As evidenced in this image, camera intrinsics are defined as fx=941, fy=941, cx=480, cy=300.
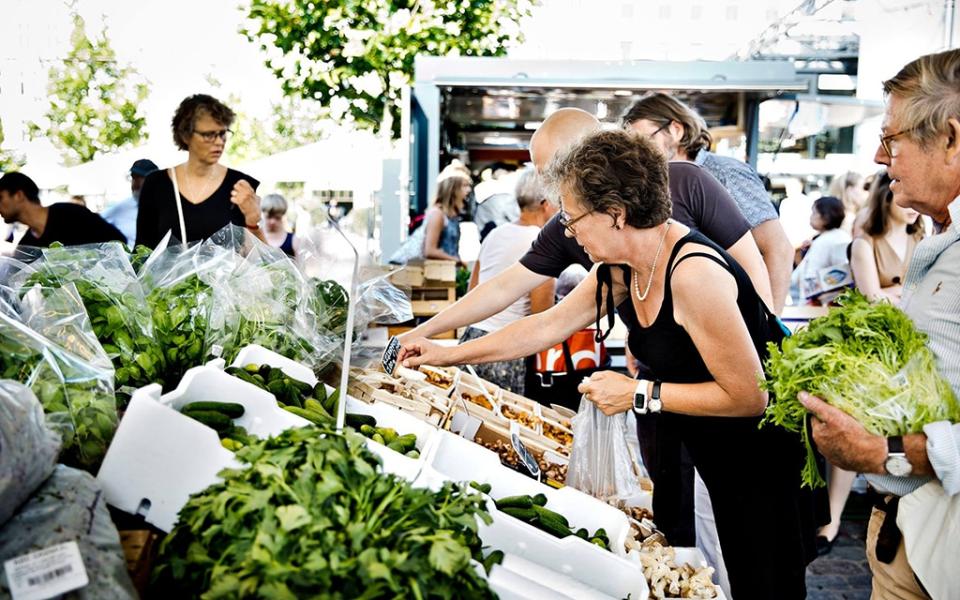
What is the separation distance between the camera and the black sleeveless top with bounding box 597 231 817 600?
2793 mm

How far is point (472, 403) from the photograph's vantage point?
11.8 feet

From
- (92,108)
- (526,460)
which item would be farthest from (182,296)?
(92,108)

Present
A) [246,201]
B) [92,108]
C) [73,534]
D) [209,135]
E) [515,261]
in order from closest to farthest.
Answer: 1. [73,534]
2. [246,201]
3. [209,135]
4. [515,261]
5. [92,108]

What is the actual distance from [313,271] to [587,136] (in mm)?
1178

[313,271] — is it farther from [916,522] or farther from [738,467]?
[916,522]

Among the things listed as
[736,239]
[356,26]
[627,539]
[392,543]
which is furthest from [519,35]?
[392,543]

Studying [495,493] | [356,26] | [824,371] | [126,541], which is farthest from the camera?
[356,26]

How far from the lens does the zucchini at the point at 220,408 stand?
1.91 meters

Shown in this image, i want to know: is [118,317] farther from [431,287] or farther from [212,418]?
[431,287]

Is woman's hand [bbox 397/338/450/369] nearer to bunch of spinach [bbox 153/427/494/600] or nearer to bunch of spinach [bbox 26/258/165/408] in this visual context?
bunch of spinach [bbox 26/258/165/408]

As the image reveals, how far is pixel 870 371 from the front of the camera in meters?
1.99

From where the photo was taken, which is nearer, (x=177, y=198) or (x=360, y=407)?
(x=360, y=407)

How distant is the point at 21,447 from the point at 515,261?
3.70 m

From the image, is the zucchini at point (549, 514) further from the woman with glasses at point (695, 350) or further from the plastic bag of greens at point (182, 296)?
the plastic bag of greens at point (182, 296)
